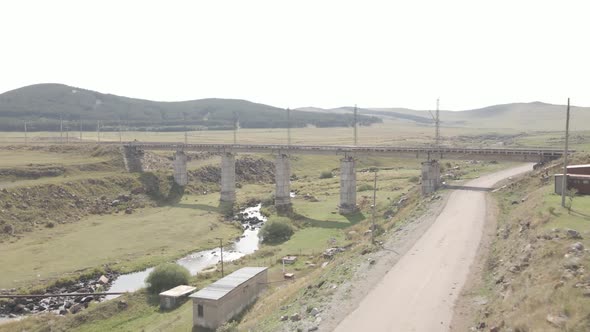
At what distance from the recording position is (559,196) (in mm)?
A: 39750

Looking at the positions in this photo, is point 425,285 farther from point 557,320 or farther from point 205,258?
point 205,258

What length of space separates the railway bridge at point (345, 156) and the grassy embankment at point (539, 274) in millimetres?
31700

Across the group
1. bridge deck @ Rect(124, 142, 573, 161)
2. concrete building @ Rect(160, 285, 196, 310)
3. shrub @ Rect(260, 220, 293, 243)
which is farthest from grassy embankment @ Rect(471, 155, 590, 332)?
shrub @ Rect(260, 220, 293, 243)

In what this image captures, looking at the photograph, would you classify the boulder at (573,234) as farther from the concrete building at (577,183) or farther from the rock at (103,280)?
the rock at (103,280)

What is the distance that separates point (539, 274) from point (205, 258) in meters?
44.1

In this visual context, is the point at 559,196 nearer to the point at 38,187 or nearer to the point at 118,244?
the point at 118,244

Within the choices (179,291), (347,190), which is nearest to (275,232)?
(347,190)

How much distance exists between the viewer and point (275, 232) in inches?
2584

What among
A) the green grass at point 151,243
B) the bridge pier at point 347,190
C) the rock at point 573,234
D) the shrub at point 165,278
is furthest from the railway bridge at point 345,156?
the rock at point 573,234

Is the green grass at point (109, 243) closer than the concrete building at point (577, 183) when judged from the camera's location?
No

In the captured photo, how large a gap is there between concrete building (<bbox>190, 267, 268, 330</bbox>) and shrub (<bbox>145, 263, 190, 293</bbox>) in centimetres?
728

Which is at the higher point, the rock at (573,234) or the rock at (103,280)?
the rock at (573,234)

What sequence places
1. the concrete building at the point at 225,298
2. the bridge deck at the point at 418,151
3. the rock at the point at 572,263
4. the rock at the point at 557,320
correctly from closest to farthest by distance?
the rock at the point at 557,320
the rock at the point at 572,263
the concrete building at the point at 225,298
the bridge deck at the point at 418,151

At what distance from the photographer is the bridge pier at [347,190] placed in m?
78.9
